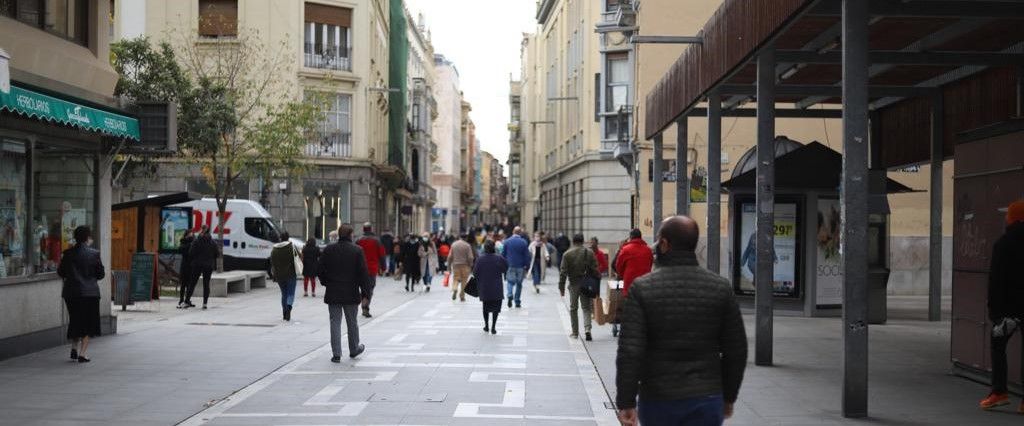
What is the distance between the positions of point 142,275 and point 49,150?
7.09 m

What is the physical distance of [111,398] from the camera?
A: 438 inches

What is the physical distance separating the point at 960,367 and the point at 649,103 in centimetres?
1165

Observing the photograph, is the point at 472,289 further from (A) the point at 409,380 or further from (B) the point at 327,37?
(B) the point at 327,37

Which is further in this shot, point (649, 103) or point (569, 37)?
point (569, 37)

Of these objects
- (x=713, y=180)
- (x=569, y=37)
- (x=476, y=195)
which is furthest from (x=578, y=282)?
(x=476, y=195)

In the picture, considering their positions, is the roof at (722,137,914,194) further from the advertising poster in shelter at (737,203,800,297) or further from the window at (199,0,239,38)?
the window at (199,0,239,38)

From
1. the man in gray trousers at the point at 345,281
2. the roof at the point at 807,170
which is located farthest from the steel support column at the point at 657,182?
the man in gray trousers at the point at 345,281

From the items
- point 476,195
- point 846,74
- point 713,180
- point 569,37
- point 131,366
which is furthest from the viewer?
point 476,195

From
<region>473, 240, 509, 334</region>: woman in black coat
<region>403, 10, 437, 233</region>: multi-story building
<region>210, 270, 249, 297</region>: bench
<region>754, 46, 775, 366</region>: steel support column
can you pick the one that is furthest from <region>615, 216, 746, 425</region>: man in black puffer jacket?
<region>403, 10, 437, 233</region>: multi-story building

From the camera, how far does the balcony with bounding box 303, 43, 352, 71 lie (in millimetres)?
46750

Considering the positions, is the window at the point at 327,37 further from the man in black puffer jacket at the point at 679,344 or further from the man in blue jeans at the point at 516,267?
the man in black puffer jacket at the point at 679,344

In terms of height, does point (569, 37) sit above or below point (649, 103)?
above

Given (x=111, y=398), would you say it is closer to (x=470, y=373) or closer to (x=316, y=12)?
(x=470, y=373)

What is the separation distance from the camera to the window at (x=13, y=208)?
14562mm
